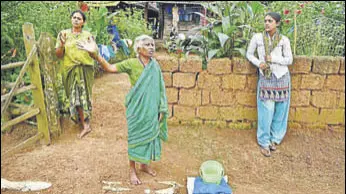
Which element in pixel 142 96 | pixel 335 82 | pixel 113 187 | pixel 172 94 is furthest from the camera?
pixel 172 94

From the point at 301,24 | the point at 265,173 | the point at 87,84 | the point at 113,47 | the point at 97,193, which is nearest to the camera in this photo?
the point at 97,193

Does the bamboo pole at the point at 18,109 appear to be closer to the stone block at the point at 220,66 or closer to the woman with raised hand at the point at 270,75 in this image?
the stone block at the point at 220,66

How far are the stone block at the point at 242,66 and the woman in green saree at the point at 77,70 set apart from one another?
190 cm

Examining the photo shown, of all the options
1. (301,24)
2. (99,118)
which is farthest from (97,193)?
(301,24)

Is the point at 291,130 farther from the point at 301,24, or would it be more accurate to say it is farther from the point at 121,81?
the point at 121,81

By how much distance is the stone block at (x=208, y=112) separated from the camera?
461cm

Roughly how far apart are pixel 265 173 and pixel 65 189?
219 centimetres

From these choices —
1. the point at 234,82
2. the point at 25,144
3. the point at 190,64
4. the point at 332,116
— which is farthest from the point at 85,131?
the point at 332,116

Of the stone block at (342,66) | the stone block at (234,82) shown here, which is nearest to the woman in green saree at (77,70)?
the stone block at (234,82)

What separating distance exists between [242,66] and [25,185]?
2976 millimetres

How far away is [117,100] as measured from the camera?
545 centimetres

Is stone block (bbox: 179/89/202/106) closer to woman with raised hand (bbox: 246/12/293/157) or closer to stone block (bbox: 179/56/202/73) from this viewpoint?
stone block (bbox: 179/56/202/73)

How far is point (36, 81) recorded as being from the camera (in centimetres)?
378

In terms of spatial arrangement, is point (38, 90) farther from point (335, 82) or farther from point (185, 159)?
point (335, 82)
